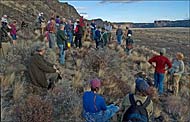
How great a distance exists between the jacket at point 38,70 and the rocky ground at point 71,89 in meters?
0.35

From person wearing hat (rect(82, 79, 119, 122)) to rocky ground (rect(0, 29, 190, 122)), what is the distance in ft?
4.59

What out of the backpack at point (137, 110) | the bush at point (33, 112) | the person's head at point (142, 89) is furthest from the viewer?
the bush at point (33, 112)

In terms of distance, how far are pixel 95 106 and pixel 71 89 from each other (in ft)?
14.9

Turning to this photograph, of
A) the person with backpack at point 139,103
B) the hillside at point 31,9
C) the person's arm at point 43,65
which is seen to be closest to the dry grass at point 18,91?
the person's arm at point 43,65

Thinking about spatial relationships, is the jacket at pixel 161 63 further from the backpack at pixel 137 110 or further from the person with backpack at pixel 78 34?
the backpack at pixel 137 110

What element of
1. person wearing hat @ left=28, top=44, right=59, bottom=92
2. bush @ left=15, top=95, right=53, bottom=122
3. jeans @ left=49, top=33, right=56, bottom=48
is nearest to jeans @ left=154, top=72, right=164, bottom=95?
person wearing hat @ left=28, top=44, right=59, bottom=92

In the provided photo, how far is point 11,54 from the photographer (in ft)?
47.7

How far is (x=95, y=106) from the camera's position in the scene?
6.94 meters

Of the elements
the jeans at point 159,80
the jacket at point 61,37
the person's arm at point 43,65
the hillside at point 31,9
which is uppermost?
the hillside at point 31,9

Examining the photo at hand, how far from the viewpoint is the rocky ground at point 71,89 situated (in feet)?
27.2

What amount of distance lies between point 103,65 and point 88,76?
163 cm

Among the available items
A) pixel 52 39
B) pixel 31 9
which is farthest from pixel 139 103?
pixel 31 9

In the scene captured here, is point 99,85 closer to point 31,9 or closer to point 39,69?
point 39,69

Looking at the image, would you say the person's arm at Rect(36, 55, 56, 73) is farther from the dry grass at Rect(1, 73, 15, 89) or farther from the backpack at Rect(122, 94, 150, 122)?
the backpack at Rect(122, 94, 150, 122)
